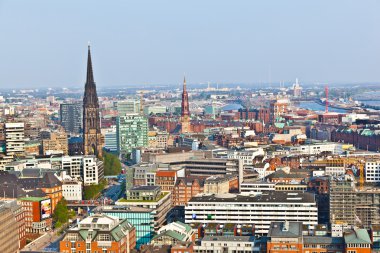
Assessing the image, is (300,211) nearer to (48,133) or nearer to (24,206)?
(24,206)

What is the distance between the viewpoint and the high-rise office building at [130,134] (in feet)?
327

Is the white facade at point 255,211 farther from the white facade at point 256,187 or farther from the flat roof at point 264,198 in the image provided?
the white facade at point 256,187

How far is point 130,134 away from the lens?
328 feet

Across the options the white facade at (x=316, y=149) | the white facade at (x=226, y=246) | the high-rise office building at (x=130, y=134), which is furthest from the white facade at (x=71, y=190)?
the white facade at (x=316, y=149)

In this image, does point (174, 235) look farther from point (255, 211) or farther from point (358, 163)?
point (358, 163)

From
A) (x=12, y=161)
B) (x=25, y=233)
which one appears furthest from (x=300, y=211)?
(x=12, y=161)

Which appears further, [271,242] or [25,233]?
[25,233]

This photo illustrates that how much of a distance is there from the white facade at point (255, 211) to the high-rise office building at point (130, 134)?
48.9 m

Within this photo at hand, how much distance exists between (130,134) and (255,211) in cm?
5069

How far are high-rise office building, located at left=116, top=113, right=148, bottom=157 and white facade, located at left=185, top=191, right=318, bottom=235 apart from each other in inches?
1926

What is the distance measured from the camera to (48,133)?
9738 centimetres

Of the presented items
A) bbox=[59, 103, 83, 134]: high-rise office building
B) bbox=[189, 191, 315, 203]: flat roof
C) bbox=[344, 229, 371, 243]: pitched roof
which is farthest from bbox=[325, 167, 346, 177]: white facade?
bbox=[59, 103, 83, 134]: high-rise office building

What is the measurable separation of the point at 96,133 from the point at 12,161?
1142 centimetres

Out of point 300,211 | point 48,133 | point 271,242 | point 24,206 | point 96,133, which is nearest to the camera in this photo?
point 271,242
